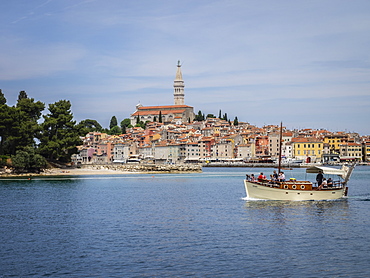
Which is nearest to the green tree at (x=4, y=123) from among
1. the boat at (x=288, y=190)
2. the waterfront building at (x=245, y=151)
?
the boat at (x=288, y=190)

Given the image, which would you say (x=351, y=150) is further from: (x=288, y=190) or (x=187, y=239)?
(x=187, y=239)

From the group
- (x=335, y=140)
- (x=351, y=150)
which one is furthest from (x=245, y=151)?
(x=351, y=150)

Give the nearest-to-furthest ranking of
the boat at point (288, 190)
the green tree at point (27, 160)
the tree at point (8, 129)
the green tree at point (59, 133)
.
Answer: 1. the boat at point (288, 190)
2. the green tree at point (27, 160)
3. the tree at point (8, 129)
4. the green tree at point (59, 133)

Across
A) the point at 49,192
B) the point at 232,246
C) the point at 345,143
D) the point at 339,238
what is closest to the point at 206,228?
the point at 232,246

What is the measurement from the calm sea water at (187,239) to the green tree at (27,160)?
119 ft

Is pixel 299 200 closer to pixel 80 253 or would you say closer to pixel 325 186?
pixel 325 186

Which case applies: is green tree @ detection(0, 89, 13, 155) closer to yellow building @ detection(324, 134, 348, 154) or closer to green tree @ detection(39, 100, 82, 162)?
green tree @ detection(39, 100, 82, 162)

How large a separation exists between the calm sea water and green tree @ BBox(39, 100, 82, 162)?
43.5 m

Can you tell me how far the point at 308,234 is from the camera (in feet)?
73.3

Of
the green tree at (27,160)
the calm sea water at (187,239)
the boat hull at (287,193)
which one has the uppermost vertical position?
the green tree at (27,160)

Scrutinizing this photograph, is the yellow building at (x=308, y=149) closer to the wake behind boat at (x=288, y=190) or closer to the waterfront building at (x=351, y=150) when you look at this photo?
the waterfront building at (x=351, y=150)

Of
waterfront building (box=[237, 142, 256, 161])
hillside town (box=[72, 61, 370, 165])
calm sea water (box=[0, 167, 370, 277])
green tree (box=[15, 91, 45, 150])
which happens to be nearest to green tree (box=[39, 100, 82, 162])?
green tree (box=[15, 91, 45, 150])

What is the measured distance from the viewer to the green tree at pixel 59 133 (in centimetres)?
7662

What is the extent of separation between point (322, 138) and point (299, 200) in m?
126
